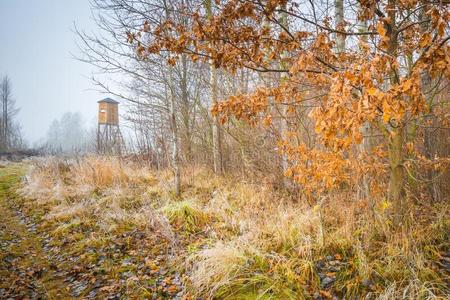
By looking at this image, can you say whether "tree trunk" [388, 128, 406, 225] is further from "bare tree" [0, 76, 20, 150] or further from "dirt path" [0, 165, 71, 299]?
"bare tree" [0, 76, 20, 150]

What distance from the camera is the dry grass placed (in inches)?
117

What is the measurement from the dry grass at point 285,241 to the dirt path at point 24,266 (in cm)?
74

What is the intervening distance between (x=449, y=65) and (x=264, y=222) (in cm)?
310

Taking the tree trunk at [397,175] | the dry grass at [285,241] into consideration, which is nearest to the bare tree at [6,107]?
the dry grass at [285,241]

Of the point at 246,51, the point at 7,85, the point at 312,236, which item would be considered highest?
the point at 7,85

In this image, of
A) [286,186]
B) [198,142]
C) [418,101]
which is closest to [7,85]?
[198,142]

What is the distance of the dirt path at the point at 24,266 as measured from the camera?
350 cm

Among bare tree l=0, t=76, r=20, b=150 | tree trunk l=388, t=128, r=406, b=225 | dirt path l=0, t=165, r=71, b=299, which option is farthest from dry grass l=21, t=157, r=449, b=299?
bare tree l=0, t=76, r=20, b=150

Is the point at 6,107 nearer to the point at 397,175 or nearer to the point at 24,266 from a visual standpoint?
the point at 24,266

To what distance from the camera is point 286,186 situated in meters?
6.06

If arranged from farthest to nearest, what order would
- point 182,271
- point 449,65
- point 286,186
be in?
point 286,186 < point 182,271 < point 449,65

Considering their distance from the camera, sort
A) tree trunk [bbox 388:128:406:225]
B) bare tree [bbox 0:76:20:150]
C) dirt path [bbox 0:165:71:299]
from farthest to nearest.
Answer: bare tree [bbox 0:76:20:150]
dirt path [bbox 0:165:71:299]
tree trunk [bbox 388:128:406:225]

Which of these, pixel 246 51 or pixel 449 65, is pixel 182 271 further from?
pixel 449 65

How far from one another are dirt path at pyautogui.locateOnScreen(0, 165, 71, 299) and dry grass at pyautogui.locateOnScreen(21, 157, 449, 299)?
74 cm
